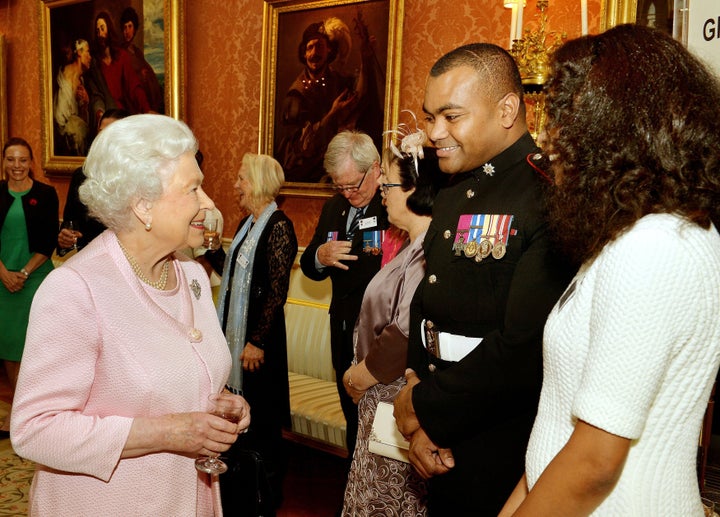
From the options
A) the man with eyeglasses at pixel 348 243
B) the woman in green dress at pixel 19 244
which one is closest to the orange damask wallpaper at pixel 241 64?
the man with eyeglasses at pixel 348 243

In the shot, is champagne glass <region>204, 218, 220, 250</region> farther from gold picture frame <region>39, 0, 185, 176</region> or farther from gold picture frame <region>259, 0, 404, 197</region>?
gold picture frame <region>39, 0, 185, 176</region>

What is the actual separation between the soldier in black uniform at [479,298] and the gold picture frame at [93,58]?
4217 mm

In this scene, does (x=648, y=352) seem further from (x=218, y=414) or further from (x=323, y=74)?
(x=323, y=74)

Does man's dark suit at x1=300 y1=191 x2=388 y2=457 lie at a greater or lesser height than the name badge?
lesser

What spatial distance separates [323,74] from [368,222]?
1.75 m

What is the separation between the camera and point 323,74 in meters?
4.75

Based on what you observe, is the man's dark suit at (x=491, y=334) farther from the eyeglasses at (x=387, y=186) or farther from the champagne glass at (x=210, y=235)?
the champagne glass at (x=210, y=235)

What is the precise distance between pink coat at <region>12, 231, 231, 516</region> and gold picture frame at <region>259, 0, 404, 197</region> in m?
2.97

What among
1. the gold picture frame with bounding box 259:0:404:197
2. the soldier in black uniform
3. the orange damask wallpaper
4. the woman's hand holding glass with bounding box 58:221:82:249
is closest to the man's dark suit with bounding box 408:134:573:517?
the soldier in black uniform

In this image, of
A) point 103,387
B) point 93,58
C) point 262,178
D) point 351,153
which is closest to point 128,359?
point 103,387

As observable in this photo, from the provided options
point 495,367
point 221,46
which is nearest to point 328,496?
point 495,367

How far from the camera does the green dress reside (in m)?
4.77

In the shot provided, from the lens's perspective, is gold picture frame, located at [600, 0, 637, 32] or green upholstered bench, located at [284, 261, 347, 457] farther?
green upholstered bench, located at [284, 261, 347, 457]

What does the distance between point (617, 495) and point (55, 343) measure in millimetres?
1254
